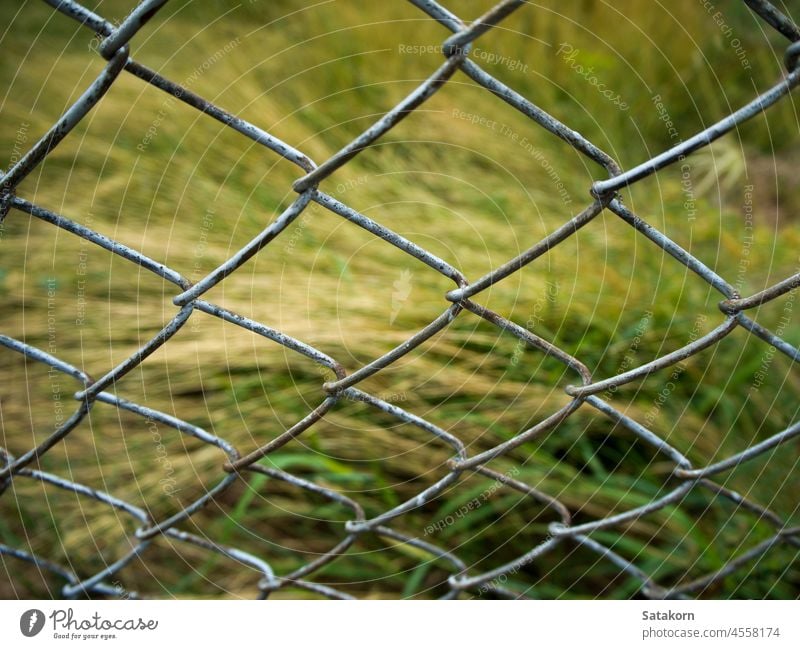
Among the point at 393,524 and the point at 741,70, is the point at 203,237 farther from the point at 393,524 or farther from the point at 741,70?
the point at 741,70

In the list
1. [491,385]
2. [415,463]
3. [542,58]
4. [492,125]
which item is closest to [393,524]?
[415,463]

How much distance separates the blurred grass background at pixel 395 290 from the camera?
2.88ft

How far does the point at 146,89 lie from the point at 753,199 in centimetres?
152

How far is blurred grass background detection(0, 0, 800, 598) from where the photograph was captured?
2.88 ft

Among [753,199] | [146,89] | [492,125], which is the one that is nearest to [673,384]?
[753,199]

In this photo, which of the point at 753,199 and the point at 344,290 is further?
the point at 753,199

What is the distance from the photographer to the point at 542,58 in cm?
164

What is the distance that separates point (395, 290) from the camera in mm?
1235

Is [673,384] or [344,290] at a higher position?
[344,290]
